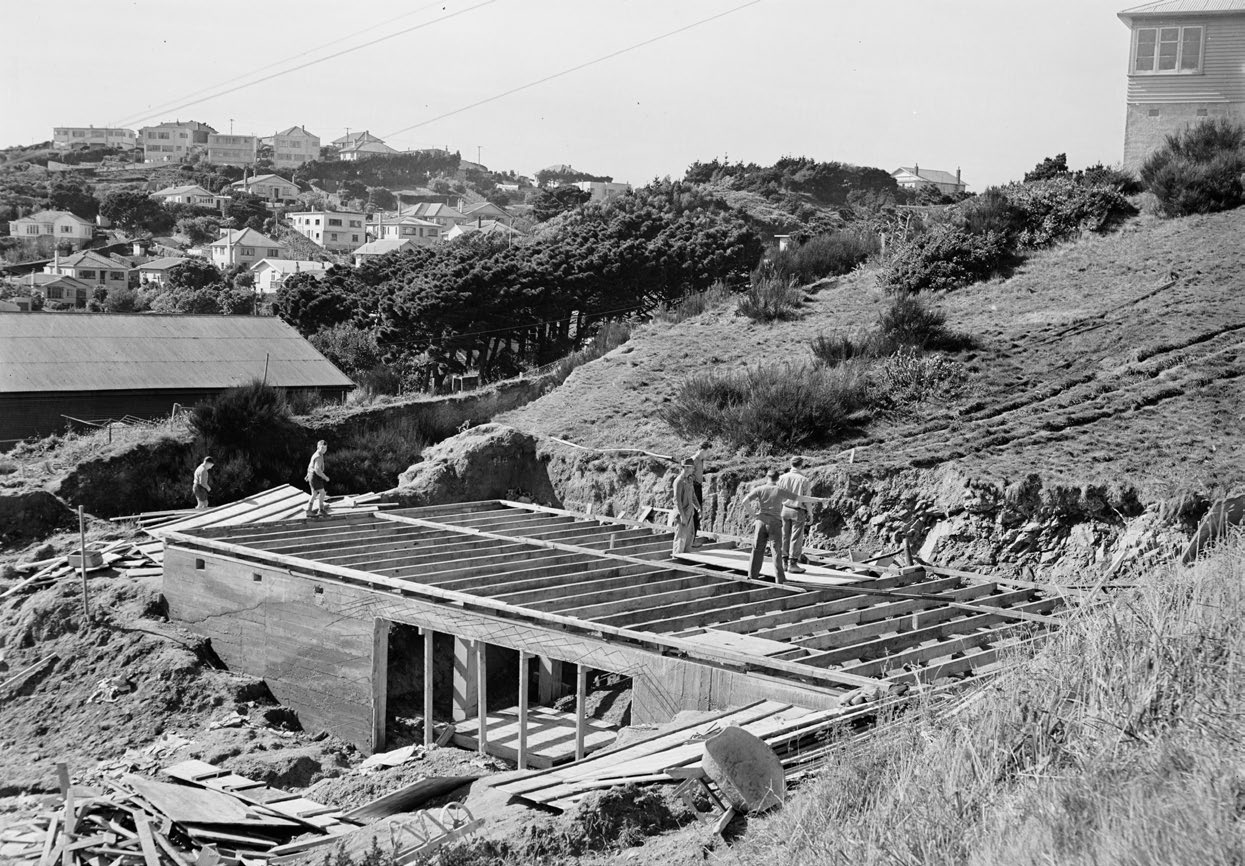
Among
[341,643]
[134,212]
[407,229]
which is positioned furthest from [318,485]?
[407,229]

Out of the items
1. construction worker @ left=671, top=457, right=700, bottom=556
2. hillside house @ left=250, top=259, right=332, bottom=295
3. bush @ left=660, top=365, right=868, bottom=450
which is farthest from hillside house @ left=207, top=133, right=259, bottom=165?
construction worker @ left=671, top=457, right=700, bottom=556

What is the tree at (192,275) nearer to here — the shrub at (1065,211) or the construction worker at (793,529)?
the shrub at (1065,211)

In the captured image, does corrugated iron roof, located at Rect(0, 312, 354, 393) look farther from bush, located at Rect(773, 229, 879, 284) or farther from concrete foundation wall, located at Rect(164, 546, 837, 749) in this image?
concrete foundation wall, located at Rect(164, 546, 837, 749)

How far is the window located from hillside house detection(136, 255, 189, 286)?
60.2m

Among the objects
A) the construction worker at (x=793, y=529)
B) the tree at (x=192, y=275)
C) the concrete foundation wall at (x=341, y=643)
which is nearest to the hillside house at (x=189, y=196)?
the tree at (x=192, y=275)

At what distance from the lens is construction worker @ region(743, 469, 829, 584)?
15.1m

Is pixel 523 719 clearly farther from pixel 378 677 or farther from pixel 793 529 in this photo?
pixel 793 529

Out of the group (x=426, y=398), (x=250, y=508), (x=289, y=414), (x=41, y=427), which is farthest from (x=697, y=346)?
(x=41, y=427)

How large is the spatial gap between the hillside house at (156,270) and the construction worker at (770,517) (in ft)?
229

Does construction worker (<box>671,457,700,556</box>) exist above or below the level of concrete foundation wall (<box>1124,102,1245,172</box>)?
below

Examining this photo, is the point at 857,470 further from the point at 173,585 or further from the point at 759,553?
the point at 173,585

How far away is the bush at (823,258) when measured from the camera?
110ft

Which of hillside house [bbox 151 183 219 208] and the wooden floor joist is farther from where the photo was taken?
hillside house [bbox 151 183 219 208]

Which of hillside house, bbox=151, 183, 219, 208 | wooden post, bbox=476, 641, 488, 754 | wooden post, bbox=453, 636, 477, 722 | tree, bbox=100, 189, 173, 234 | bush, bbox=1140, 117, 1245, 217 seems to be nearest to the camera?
wooden post, bbox=476, 641, 488, 754
